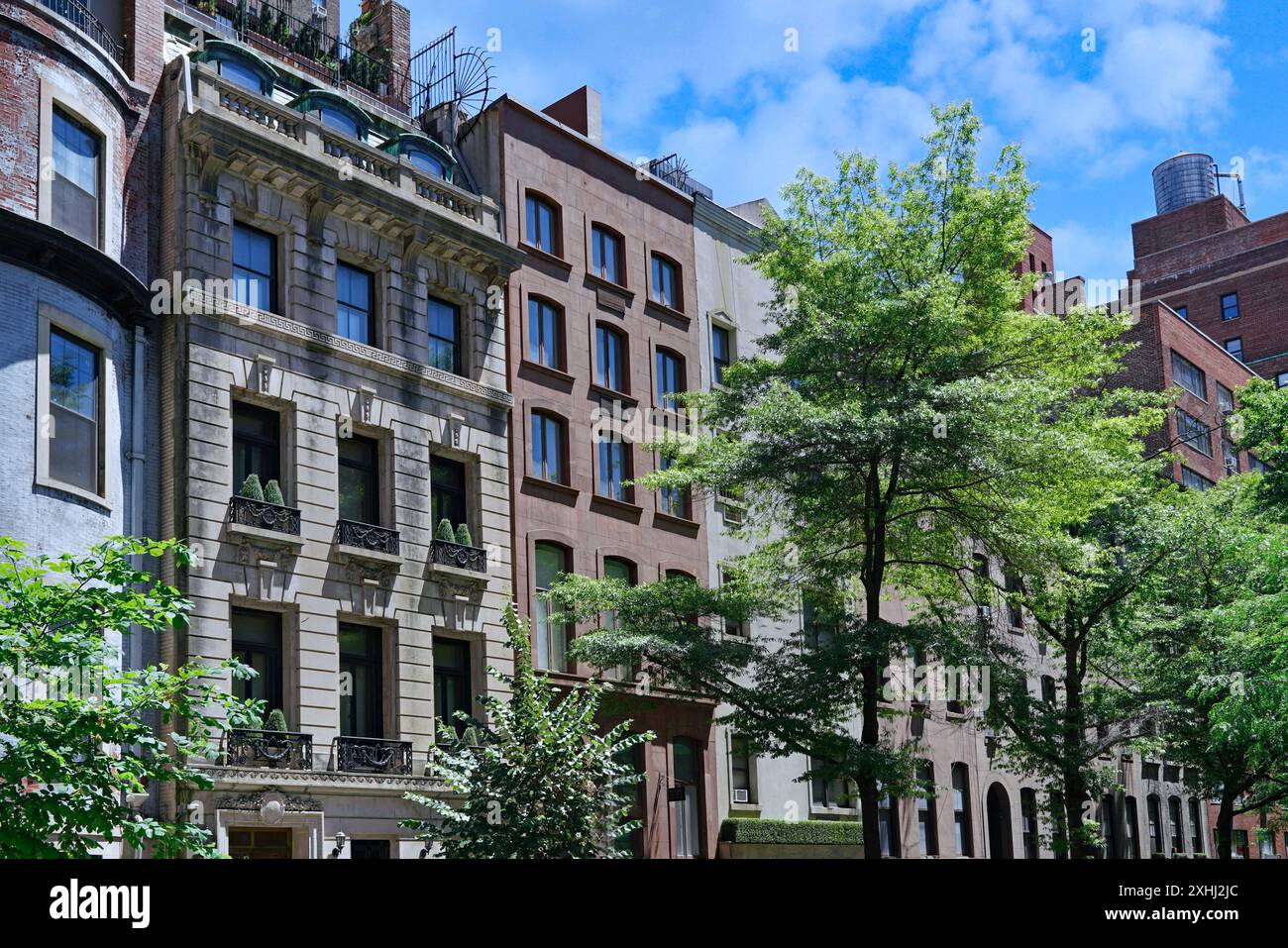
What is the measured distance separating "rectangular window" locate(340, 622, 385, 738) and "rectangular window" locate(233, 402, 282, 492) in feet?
11.2

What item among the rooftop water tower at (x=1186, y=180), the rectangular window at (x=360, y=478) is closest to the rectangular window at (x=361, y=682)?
the rectangular window at (x=360, y=478)

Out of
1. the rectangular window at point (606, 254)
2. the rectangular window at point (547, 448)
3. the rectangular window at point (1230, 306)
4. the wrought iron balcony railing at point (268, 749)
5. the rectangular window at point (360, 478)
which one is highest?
the rectangular window at point (1230, 306)

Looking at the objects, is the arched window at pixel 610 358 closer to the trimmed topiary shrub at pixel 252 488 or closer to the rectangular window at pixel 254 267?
the rectangular window at pixel 254 267

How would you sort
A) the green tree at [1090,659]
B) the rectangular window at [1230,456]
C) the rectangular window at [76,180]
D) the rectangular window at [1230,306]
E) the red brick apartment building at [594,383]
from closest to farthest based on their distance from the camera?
the rectangular window at [76,180], the red brick apartment building at [594,383], the green tree at [1090,659], the rectangular window at [1230,456], the rectangular window at [1230,306]

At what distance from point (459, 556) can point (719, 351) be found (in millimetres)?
13144

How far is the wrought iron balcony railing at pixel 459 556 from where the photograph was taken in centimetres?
3050

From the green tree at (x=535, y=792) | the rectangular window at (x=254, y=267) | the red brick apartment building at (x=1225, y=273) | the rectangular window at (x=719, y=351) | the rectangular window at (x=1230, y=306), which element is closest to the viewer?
the green tree at (x=535, y=792)

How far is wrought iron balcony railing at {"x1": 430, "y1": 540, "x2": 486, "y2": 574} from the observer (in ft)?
100

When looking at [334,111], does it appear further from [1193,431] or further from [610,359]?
[1193,431]

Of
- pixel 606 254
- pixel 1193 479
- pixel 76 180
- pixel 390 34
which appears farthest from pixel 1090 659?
pixel 1193 479

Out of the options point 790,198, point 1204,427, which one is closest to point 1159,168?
point 1204,427

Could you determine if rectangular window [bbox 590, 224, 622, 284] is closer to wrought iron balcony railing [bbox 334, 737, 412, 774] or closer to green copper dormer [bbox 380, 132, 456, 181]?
green copper dormer [bbox 380, 132, 456, 181]

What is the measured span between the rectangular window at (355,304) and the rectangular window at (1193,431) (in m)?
48.4

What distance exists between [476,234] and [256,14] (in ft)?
26.1
